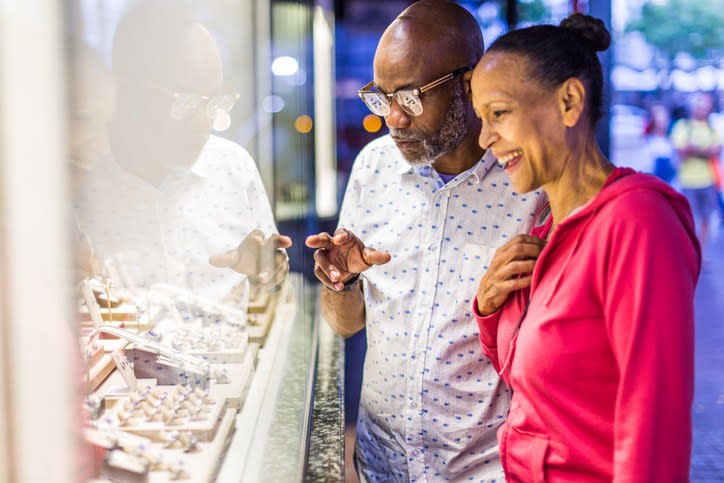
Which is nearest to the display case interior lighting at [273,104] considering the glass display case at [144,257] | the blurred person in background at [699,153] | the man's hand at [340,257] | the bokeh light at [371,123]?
the glass display case at [144,257]

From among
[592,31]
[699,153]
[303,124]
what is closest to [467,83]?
[592,31]

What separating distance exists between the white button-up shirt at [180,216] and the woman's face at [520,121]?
24.9 inches

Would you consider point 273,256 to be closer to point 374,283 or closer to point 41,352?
point 374,283

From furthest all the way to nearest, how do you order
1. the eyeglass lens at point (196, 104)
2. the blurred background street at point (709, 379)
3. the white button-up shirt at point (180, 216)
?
the blurred background street at point (709, 379) → the eyeglass lens at point (196, 104) → the white button-up shirt at point (180, 216)

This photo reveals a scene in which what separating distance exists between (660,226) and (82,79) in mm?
941

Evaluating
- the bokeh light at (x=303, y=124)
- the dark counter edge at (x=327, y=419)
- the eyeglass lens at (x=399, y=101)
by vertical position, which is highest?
the eyeglass lens at (x=399, y=101)

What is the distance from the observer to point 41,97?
2.01 feet

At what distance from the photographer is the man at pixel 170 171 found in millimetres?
846

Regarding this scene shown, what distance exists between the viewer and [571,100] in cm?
131

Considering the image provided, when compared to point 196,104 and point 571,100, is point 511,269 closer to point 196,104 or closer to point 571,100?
point 571,100

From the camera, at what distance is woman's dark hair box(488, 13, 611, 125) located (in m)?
1.31

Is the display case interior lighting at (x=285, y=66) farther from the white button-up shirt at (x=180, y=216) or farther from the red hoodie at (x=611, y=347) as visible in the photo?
the red hoodie at (x=611, y=347)

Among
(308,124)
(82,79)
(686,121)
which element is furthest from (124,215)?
(686,121)

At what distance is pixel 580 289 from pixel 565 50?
1.71 ft
